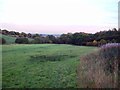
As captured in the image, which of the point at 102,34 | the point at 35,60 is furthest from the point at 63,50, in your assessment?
the point at 102,34

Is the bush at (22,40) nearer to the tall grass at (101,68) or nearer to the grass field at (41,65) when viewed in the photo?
the grass field at (41,65)

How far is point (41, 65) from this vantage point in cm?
474

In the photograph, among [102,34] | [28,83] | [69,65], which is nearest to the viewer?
[28,83]

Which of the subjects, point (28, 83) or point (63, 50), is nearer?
point (28, 83)

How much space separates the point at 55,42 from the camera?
16.4ft

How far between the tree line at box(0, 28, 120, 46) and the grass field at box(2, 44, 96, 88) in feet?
0.40

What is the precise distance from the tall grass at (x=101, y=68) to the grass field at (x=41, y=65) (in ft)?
0.48

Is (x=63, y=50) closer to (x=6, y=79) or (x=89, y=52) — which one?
(x=89, y=52)

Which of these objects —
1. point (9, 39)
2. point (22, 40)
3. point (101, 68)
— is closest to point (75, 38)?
point (101, 68)

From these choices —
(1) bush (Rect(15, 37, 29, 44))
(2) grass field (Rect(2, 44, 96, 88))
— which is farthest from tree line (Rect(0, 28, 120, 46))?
(2) grass field (Rect(2, 44, 96, 88))

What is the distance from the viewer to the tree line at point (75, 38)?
491cm

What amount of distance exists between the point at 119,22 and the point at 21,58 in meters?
2.19

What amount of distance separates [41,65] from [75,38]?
937mm

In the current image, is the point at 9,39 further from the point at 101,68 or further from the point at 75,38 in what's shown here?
the point at 101,68
